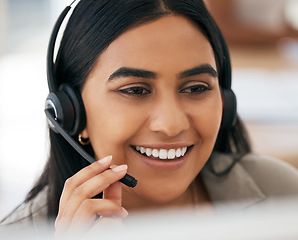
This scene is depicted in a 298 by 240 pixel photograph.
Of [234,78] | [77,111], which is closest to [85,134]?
[77,111]

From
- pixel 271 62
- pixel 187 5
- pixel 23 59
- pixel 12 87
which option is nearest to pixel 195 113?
pixel 187 5

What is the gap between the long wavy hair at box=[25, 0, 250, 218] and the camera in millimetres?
1001

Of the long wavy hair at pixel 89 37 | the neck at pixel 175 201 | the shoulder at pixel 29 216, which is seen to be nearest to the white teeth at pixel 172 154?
the neck at pixel 175 201

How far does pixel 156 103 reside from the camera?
980 millimetres

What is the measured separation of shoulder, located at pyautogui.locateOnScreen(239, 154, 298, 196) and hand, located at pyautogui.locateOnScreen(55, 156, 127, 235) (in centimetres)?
57

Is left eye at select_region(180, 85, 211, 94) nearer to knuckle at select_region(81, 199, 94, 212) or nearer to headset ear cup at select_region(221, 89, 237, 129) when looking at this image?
headset ear cup at select_region(221, 89, 237, 129)

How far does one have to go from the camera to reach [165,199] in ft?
3.45

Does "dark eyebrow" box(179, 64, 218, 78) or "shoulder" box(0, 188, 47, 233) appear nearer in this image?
"dark eyebrow" box(179, 64, 218, 78)

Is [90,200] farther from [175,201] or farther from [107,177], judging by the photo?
[175,201]

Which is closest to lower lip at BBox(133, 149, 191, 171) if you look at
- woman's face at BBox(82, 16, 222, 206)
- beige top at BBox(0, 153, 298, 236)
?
woman's face at BBox(82, 16, 222, 206)

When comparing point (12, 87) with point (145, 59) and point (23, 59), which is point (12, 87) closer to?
point (23, 59)

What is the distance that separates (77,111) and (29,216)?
1.06 ft

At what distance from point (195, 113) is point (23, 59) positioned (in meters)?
4.35

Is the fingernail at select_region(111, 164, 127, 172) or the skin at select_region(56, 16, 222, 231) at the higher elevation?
the skin at select_region(56, 16, 222, 231)
